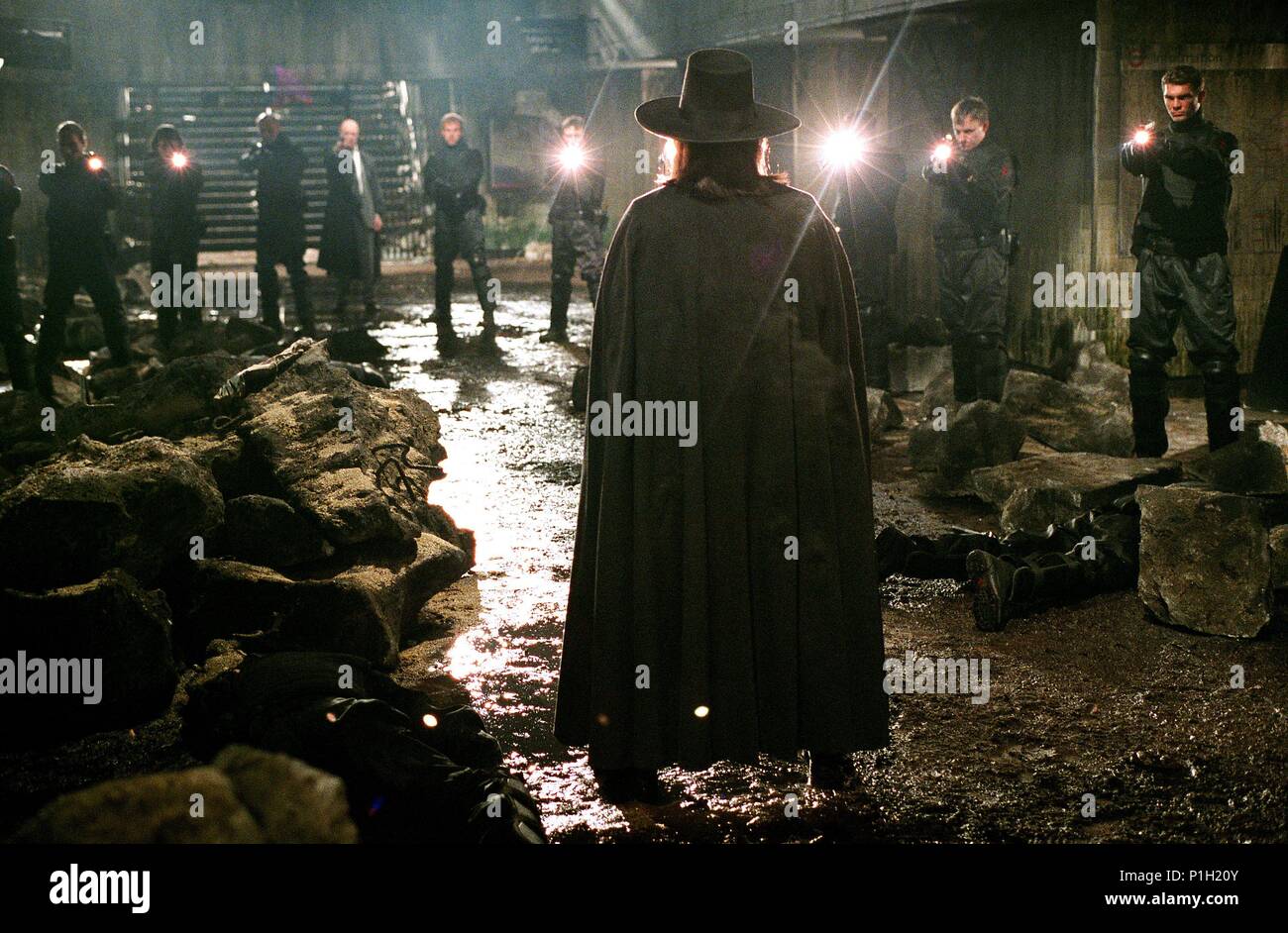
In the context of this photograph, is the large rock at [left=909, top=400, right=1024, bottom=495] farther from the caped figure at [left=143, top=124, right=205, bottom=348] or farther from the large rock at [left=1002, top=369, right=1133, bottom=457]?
the caped figure at [left=143, top=124, right=205, bottom=348]

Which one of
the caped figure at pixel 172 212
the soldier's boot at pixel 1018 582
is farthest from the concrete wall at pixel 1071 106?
the caped figure at pixel 172 212

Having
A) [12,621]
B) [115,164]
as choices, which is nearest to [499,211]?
[115,164]

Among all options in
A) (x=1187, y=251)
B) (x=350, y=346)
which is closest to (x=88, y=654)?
(x=1187, y=251)

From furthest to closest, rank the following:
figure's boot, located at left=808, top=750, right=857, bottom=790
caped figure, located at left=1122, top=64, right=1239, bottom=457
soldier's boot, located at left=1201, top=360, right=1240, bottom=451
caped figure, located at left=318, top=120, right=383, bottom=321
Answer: caped figure, located at left=318, top=120, right=383, bottom=321 → soldier's boot, located at left=1201, top=360, right=1240, bottom=451 → caped figure, located at left=1122, top=64, right=1239, bottom=457 → figure's boot, located at left=808, top=750, right=857, bottom=790

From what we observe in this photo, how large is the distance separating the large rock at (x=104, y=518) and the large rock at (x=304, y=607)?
191mm

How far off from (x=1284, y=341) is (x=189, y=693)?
8.41 m

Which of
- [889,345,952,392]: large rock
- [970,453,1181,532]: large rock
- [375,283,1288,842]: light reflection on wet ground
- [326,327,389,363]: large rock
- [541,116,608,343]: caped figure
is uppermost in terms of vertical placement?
[541,116,608,343]: caped figure

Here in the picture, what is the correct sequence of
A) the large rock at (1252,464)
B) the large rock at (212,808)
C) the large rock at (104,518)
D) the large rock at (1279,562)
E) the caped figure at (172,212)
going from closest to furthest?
1. the large rock at (212,808)
2. the large rock at (104,518)
3. the large rock at (1279,562)
4. the large rock at (1252,464)
5. the caped figure at (172,212)

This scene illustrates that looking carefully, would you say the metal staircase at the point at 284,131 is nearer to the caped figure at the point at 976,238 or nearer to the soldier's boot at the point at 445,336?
the soldier's boot at the point at 445,336

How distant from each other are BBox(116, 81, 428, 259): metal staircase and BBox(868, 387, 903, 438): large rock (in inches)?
604

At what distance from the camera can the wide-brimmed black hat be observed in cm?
352

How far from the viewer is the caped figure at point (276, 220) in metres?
13.4

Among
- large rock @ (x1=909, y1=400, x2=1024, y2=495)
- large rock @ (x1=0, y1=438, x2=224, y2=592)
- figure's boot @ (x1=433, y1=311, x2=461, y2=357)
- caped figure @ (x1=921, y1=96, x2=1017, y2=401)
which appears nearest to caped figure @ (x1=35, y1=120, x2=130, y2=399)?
figure's boot @ (x1=433, y1=311, x2=461, y2=357)

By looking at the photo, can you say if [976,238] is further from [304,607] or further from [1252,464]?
[304,607]
